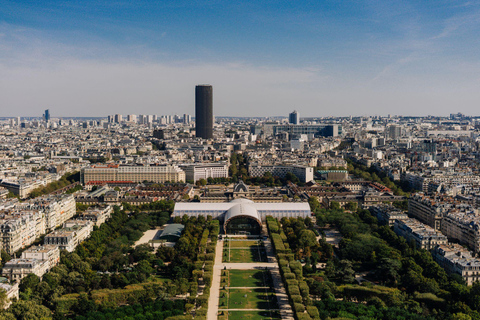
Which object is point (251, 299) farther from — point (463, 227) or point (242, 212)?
point (463, 227)

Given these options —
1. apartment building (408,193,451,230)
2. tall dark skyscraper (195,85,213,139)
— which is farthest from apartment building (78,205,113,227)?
tall dark skyscraper (195,85,213,139)

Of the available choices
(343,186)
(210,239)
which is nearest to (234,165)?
(343,186)

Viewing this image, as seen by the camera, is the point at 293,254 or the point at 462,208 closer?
the point at 293,254

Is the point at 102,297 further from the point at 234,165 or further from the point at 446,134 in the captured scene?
Answer: the point at 446,134

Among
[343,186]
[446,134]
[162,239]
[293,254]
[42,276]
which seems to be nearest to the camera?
[42,276]

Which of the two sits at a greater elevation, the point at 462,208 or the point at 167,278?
the point at 462,208

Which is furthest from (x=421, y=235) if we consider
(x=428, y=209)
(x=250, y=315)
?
(x=250, y=315)

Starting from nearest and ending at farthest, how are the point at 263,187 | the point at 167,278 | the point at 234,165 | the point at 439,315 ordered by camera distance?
the point at 439,315 → the point at 167,278 → the point at 263,187 → the point at 234,165
